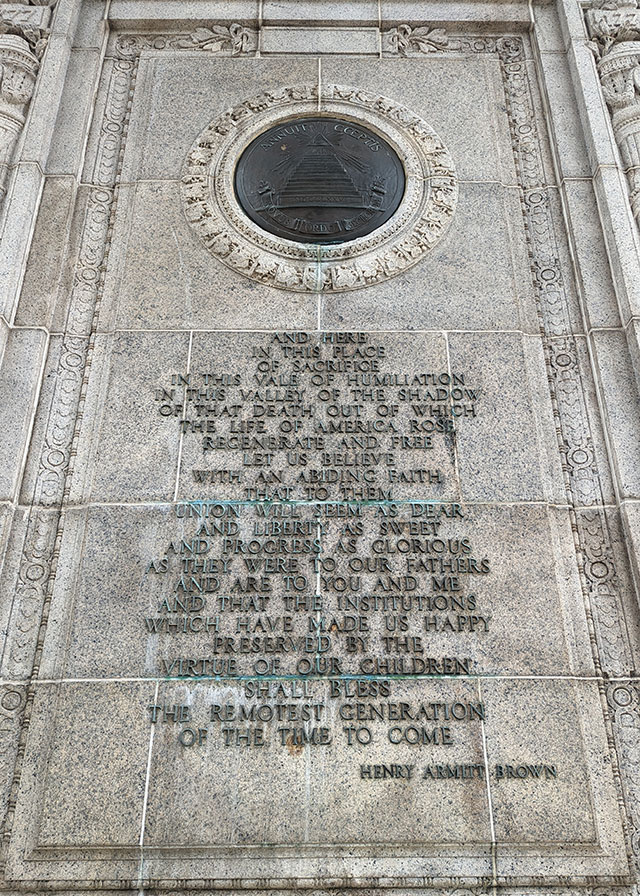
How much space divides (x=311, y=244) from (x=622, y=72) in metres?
4.33

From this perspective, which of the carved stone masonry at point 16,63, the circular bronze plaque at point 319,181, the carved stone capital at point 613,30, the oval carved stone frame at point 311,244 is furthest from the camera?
the carved stone capital at point 613,30

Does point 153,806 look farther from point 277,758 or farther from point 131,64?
point 131,64

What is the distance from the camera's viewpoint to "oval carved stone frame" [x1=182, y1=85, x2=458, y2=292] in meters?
7.86

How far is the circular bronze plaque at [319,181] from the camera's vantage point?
8117 mm

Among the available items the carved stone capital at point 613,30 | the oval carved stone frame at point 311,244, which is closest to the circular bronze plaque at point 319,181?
the oval carved stone frame at point 311,244

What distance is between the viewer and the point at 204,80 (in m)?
9.12

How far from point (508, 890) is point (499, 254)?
5.98 metres

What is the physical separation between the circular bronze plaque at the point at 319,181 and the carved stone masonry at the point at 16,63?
2.53m

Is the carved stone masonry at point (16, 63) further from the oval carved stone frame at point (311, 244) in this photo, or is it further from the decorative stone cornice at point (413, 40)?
the decorative stone cornice at point (413, 40)

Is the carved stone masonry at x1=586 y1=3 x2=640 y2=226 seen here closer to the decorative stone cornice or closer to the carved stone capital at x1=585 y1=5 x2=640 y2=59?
the carved stone capital at x1=585 y1=5 x2=640 y2=59

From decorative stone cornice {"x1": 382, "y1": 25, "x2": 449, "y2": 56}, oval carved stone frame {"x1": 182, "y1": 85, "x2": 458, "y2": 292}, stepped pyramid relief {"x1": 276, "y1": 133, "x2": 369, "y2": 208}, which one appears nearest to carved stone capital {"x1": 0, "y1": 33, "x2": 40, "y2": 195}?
oval carved stone frame {"x1": 182, "y1": 85, "x2": 458, "y2": 292}

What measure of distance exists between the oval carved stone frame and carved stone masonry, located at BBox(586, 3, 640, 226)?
192 cm

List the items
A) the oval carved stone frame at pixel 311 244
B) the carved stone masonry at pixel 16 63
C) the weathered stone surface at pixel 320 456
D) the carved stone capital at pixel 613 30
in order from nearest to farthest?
the weathered stone surface at pixel 320 456 < the oval carved stone frame at pixel 311 244 < the carved stone masonry at pixel 16 63 < the carved stone capital at pixel 613 30

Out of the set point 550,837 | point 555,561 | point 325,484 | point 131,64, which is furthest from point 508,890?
point 131,64
